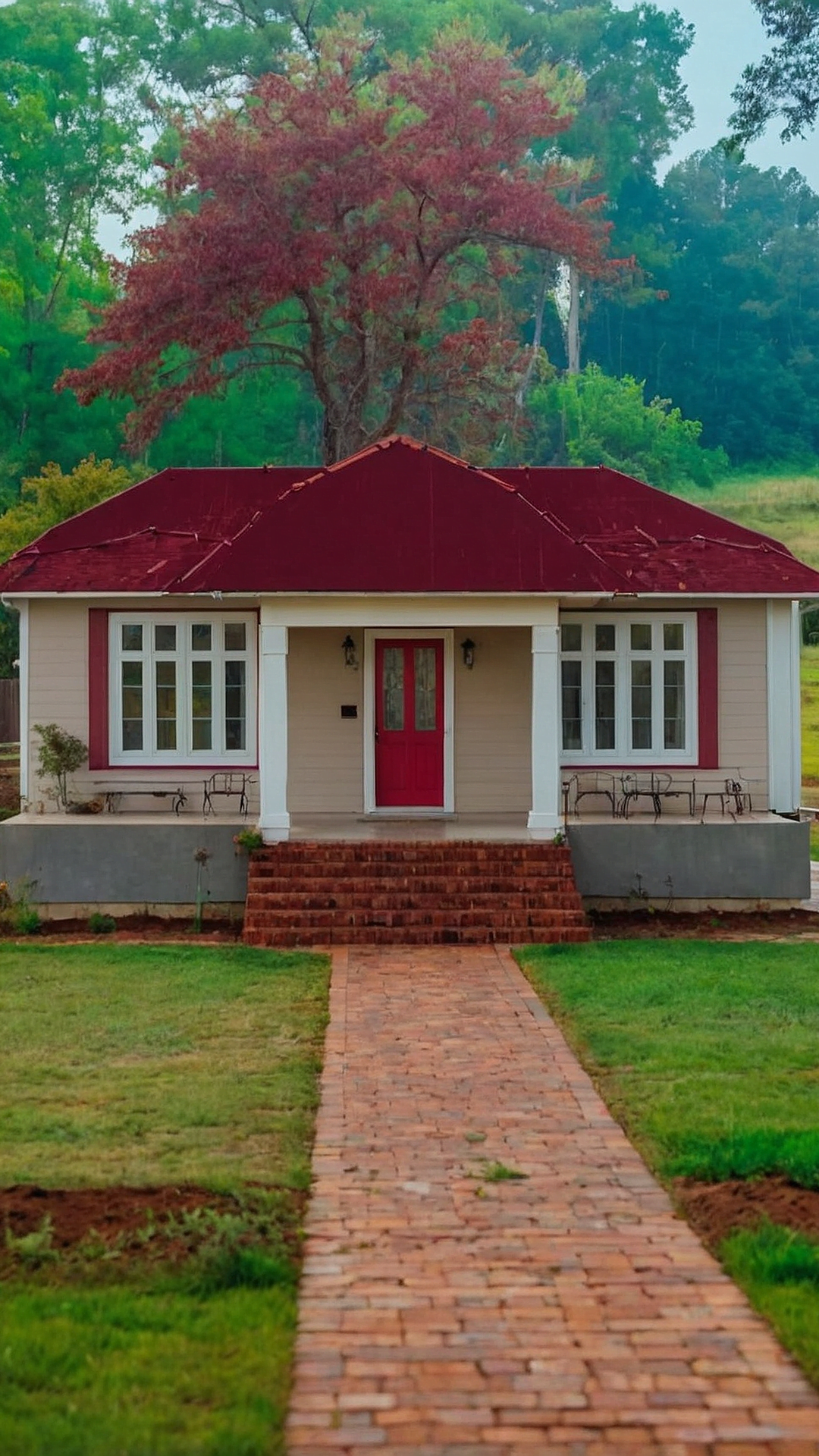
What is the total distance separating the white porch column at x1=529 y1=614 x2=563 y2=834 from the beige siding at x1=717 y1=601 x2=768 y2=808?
2.74 meters

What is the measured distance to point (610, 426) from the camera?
5409 centimetres

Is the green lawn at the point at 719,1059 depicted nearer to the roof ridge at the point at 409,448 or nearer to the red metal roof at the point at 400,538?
the red metal roof at the point at 400,538

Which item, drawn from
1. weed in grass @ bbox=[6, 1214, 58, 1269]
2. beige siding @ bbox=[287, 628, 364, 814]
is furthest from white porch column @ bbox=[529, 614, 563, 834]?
weed in grass @ bbox=[6, 1214, 58, 1269]

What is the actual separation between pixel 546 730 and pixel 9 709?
2079cm

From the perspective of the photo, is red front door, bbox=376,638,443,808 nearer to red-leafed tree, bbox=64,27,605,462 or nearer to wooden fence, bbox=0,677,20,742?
red-leafed tree, bbox=64,27,605,462

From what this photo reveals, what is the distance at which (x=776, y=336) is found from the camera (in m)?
71.2

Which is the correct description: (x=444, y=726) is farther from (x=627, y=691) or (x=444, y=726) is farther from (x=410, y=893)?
(x=410, y=893)

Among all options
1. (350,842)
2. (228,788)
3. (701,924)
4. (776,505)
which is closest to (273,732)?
(350,842)

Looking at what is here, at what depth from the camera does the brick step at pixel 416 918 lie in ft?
50.8

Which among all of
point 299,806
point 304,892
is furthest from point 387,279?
point 304,892

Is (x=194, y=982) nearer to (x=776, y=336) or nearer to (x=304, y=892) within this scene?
(x=304, y=892)

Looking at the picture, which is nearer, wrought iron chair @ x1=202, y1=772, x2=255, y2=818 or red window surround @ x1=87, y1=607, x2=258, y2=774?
wrought iron chair @ x1=202, y1=772, x2=255, y2=818

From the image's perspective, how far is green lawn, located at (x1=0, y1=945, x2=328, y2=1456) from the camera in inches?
196

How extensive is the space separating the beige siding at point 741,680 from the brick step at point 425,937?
430 centimetres
